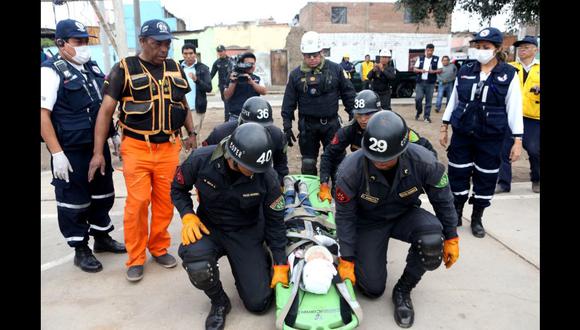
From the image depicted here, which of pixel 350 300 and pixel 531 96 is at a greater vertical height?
pixel 531 96

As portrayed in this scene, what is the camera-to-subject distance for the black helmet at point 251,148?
8.15ft

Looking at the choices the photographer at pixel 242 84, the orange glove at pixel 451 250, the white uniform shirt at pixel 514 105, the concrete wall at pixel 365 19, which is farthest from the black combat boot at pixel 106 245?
the concrete wall at pixel 365 19

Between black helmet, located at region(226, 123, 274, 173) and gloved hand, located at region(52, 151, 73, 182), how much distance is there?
1473 millimetres

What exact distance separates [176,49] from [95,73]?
22.3m

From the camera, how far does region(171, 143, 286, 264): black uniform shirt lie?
2.80 m

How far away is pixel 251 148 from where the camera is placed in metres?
2.48

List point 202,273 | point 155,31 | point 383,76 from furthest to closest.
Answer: point 383,76, point 155,31, point 202,273

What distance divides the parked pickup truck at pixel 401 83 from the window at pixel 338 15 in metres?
11.9

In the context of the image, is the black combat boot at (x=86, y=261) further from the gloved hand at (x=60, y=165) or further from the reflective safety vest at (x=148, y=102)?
the reflective safety vest at (x=148, y=102)

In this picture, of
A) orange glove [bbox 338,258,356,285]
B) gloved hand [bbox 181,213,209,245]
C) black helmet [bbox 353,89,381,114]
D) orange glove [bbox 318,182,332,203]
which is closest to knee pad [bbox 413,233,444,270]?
orange glove [bbox 338,258,356,285]

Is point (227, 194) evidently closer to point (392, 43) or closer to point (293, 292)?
point (293, 292)

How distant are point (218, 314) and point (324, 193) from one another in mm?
1526

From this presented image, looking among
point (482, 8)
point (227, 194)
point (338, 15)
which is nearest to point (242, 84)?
point (227, 194)

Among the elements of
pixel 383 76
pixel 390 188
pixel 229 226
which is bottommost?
pixel 229 226
